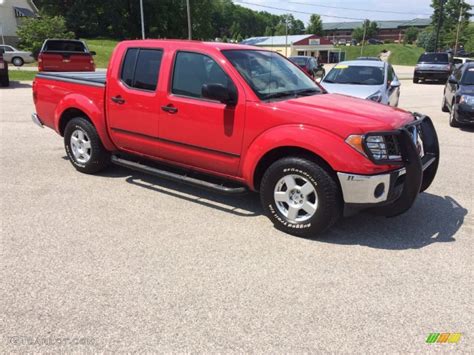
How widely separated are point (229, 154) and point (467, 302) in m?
2.53

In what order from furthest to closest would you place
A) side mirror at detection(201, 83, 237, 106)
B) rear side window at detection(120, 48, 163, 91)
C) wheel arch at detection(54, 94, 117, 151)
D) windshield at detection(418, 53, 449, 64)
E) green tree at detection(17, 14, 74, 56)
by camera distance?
green tree at detection(17, 14, 74, 56) < windshield at detection(418, 53, 449, 64) < wheel arch at detection(54, 94, 117, 151) < rear side window at detection(120, 48, 163, 91) < side mirror at detection(201, 83, 237, 106)

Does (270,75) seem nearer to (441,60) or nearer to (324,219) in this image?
(324,219)

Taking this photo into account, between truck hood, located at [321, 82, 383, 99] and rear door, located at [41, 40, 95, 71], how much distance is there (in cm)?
1086

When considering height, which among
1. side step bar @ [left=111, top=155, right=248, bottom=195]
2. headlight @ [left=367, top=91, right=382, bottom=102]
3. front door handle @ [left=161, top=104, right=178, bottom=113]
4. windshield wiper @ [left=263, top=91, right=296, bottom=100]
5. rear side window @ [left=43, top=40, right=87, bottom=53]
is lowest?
side step bar @ [left=111, top=155, right=248, bottom=195]

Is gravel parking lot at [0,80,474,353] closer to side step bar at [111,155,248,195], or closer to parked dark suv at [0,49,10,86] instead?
side step bar at [111,155,248,195]

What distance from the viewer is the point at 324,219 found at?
4.16m

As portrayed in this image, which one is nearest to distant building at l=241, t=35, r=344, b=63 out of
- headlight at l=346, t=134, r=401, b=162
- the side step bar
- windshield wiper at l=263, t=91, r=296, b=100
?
the side step bar

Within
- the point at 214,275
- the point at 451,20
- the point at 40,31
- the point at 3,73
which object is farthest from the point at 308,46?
the point at 214,275

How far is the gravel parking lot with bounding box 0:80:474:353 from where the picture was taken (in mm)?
2885

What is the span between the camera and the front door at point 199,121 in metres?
4.61

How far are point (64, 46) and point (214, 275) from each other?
55.0 feet

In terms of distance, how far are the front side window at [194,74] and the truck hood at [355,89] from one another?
213 inches

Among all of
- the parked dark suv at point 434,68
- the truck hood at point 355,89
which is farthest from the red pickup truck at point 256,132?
the parked dark suv at point 434,68

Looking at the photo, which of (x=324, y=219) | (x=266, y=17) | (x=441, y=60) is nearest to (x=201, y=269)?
(x=324, y=219)
